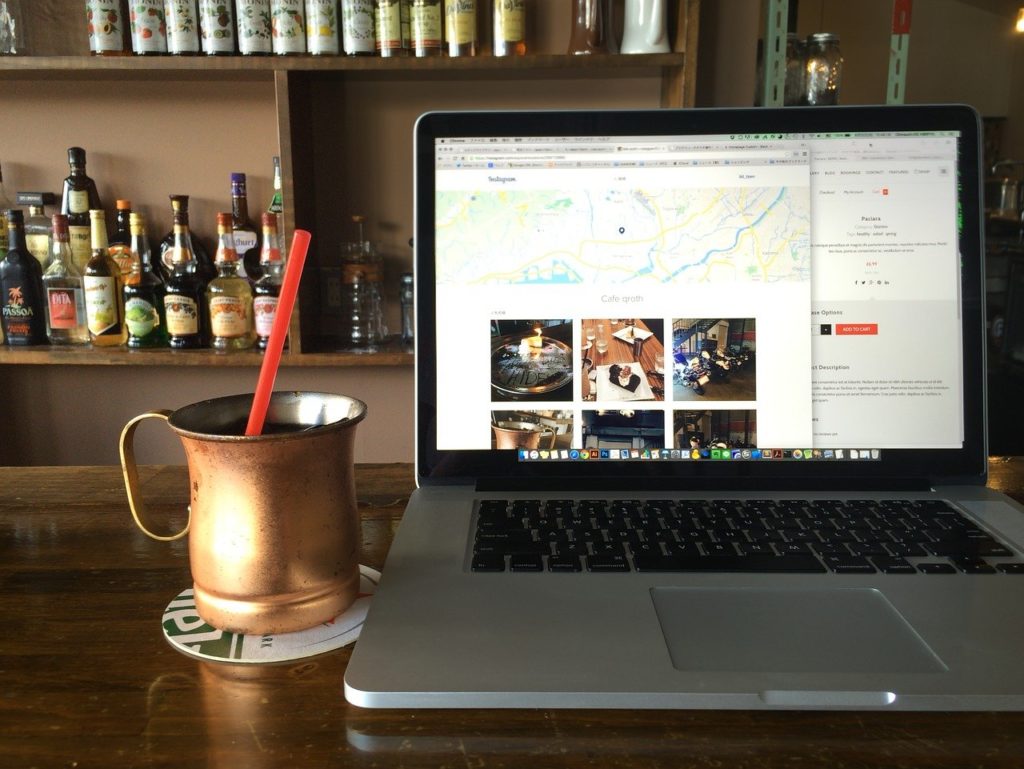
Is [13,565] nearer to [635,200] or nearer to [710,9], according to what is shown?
[635,200]

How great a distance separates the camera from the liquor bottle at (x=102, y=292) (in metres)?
1.66

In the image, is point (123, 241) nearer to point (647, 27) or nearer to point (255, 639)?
point (647, 27)

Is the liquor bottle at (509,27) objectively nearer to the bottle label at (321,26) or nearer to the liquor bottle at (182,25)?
the bottle label at (321,26)

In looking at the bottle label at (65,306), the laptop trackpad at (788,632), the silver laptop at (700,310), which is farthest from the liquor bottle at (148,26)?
the laptop trackpad at (788,632)

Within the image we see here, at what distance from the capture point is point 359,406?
505mm

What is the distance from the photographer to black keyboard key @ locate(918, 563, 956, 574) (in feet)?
1.72

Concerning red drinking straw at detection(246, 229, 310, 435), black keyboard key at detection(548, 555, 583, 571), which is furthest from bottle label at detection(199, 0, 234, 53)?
black keyboard key at detection(548, 555, 583, 571)

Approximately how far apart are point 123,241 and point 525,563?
5.17 feet

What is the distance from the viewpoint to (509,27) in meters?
1.60

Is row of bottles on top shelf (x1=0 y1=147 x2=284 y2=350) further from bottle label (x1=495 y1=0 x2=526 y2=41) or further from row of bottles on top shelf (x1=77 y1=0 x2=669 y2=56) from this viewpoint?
bottle label (x1=495 y1=0 x2=526 y2=41)

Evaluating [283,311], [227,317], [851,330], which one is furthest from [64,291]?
[851,330]

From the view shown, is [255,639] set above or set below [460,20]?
below

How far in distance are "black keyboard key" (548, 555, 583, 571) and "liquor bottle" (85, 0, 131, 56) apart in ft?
5.04

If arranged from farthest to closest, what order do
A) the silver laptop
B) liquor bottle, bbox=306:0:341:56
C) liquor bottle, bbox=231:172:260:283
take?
liquor bottle, bbox=231:172:260:283 → liquor bottle, bbox=306:0:341:56 → the silver laptop
